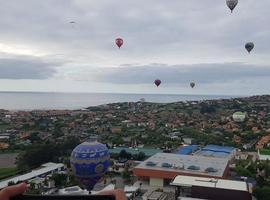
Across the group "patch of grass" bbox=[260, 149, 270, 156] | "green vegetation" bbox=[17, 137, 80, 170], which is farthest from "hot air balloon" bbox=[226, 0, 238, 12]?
"green vegetation" bbox=[17, 137, 80, 170]

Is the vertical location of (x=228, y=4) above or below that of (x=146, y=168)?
above

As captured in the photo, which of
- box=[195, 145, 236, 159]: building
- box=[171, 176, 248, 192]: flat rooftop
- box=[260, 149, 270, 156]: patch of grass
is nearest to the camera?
box=[171, 176, 248, 192]: flat rooftop

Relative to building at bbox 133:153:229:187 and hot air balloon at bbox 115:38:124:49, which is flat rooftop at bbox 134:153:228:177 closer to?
building at bbox 133:153:229:187

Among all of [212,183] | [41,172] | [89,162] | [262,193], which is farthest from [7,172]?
[89,162]

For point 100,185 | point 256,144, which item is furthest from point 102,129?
point 100,185

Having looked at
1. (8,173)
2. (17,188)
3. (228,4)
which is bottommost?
(8,173)

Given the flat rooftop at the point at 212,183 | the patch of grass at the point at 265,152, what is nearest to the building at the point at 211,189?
the flat rooftop at the point at 212,183

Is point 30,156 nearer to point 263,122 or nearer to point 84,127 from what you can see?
point 84,127
